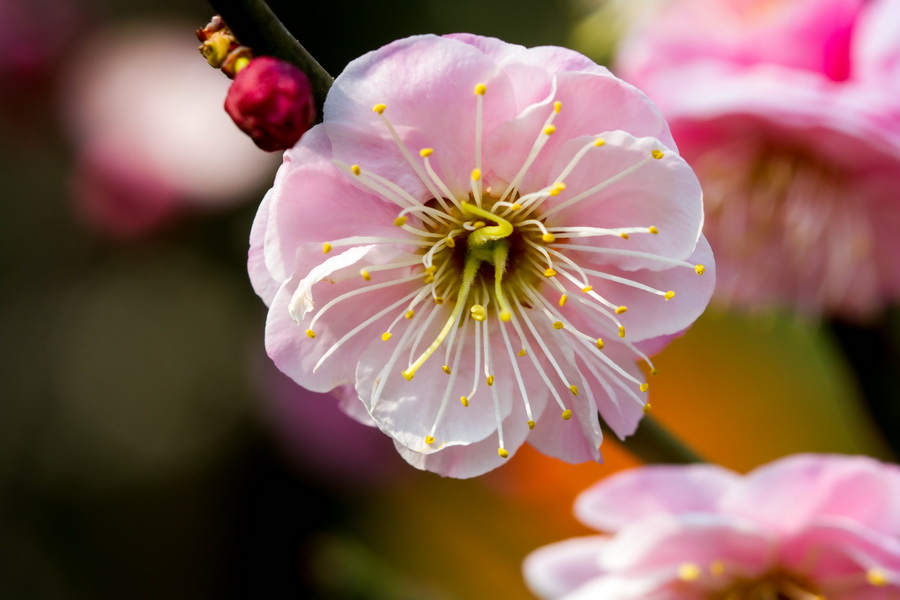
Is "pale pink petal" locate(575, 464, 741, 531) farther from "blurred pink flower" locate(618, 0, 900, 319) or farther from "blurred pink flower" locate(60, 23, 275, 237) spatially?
"blurred pink flower" locate(60, 23, 275, 237)

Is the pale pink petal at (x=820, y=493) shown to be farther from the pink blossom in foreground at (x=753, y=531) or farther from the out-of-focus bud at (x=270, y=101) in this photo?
the out-of-focus bud at (x=270, y=101)

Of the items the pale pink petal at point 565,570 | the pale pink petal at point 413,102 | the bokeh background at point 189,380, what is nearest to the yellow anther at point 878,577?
the pale pink petal at point 565,570

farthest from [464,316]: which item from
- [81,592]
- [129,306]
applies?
[129,306]

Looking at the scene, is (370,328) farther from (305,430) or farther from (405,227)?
(305,430)

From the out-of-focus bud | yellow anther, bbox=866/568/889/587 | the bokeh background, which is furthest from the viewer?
the bokeh background

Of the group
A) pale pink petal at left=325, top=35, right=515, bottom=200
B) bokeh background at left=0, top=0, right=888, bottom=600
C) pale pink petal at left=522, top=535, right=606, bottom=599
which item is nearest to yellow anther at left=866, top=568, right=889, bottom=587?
pale pink petal at left=522, top=535, right=606, bottom=599
